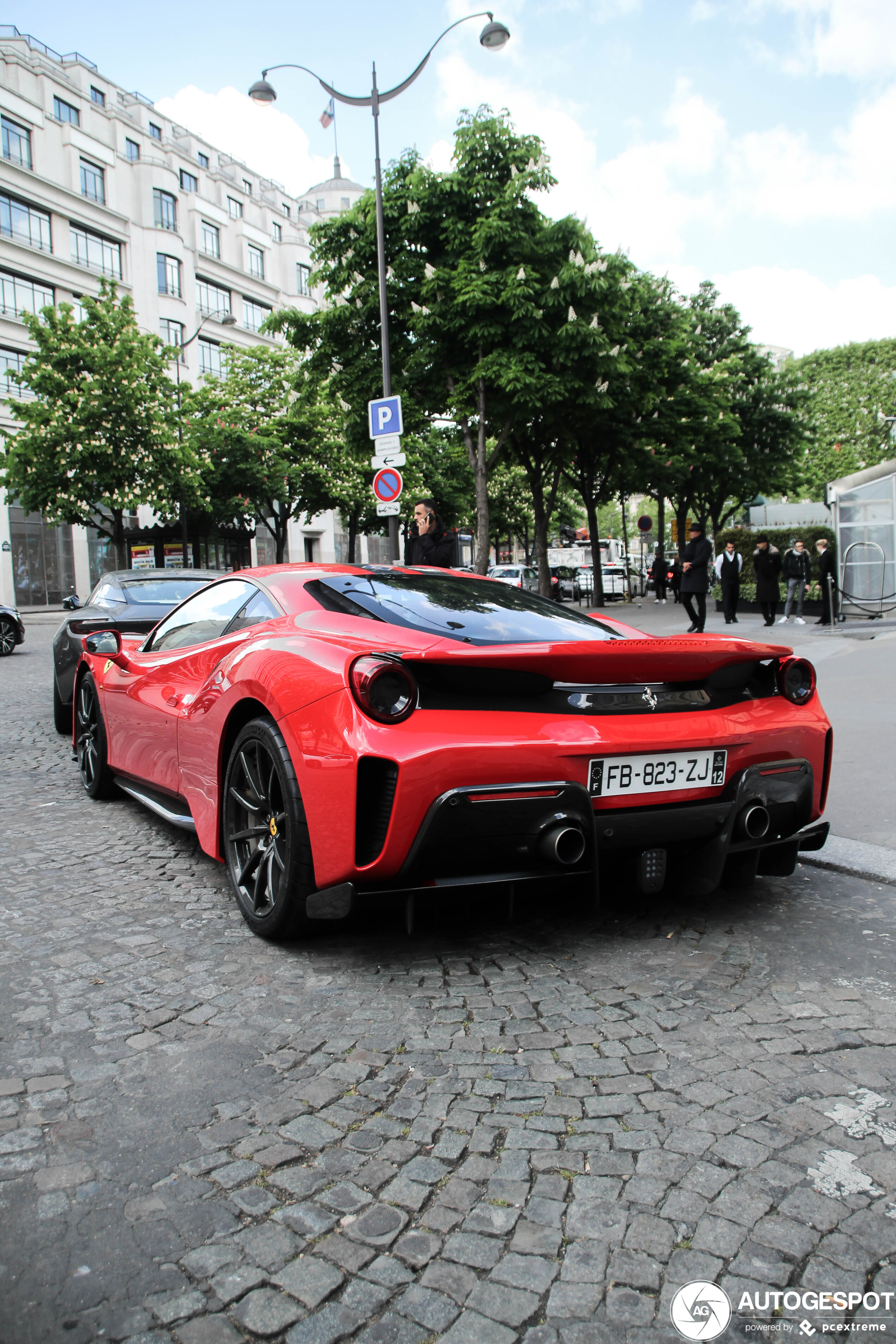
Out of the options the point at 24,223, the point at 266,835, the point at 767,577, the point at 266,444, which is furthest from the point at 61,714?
the point at 24,223

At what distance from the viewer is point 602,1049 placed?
2564 mm

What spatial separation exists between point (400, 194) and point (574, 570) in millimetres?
25586

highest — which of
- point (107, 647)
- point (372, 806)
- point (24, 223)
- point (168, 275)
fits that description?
point (168, 275)

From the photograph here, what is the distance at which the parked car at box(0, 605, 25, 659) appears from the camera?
17.7 meters

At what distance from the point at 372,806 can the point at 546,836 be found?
513mm

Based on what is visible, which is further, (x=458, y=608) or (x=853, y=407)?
(x=853, y=407)

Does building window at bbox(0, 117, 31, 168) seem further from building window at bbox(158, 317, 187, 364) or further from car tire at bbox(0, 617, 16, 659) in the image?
car tire at bbox(0, 617, 16, 659)

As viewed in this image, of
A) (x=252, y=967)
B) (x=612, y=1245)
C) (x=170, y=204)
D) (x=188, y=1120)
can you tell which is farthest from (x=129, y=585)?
(x=170, y=204)

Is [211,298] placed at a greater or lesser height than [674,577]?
greater

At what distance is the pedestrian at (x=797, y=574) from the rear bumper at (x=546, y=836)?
15.7 meters

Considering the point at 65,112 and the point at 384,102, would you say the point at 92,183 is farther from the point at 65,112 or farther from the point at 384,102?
the point at 384,102

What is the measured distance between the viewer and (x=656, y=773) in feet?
10.4

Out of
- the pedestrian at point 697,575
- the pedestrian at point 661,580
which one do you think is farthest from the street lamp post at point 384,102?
the pedestrian at point 661,580

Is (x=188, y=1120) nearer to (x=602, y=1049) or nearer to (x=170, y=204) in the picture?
(x=602, y=1049)
